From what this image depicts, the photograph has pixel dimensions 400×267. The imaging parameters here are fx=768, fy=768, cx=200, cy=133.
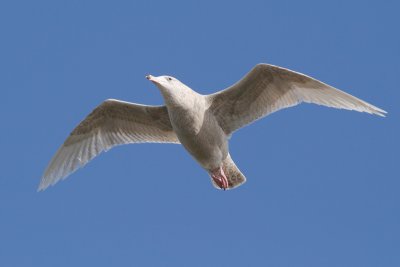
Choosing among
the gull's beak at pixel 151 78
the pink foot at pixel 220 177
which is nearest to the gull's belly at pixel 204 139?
the pink foot at pixel 220 177

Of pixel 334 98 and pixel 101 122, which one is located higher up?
pixel 101 122

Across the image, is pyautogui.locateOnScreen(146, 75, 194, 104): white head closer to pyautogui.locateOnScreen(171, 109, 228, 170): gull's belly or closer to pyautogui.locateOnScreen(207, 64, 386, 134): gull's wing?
pyautogui.locateOnScreen(171, 109, 228, 170): gull's belly

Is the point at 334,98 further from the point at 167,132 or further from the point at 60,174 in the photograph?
the point at 60,174

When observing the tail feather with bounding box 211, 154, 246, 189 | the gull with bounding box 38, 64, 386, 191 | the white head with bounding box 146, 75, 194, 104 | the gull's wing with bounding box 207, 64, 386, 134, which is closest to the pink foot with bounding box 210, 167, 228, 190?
the gull with bounding box 38, 64, 386, 191

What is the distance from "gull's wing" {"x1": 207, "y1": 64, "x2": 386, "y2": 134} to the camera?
1359cm

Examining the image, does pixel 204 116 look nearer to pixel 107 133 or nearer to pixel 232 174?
pixel 232 174

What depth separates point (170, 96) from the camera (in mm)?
13156

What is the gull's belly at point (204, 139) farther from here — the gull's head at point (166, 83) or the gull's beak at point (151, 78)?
the gull's beak at point (151, 78)

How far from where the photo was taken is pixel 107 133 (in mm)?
15266

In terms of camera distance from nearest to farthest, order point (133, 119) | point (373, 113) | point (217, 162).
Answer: point (373, 113) < point (217, 162) < point (133, 119)

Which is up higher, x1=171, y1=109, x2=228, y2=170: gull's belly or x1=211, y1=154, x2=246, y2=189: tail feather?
x1=171, y1=109, x2=228, y2=170: gull's belly

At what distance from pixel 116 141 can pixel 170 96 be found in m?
Answer: 2.57

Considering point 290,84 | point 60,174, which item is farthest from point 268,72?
point 60,174

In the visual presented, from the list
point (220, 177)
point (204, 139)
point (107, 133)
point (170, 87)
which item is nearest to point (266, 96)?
point (204, 139)
